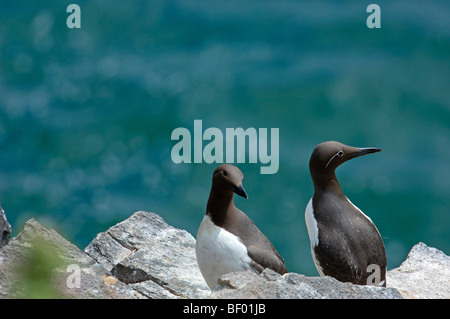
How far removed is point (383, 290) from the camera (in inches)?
154

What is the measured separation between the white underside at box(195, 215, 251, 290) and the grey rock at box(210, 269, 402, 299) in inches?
41.3

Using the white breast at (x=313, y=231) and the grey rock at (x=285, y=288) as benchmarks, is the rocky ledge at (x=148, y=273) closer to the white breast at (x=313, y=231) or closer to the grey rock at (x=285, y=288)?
the grey rock at (x=285, y=288)

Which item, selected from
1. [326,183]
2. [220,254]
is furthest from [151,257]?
[326,183]

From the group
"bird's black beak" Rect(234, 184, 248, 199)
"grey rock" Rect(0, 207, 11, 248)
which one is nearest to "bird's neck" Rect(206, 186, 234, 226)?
"bird's black beak" Rect(234, 184, 248, 199)

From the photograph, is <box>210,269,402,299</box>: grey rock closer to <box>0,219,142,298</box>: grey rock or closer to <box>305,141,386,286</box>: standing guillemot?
<box>0,219,142,298</box>: grey rock

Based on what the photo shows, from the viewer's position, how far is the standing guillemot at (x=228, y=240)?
4.89 meters

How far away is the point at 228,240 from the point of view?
4930mm

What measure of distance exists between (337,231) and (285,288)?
163 centimetres

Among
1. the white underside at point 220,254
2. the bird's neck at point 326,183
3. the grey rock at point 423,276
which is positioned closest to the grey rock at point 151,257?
the white underside at point 220,254

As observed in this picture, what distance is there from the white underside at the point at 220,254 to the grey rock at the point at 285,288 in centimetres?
105
